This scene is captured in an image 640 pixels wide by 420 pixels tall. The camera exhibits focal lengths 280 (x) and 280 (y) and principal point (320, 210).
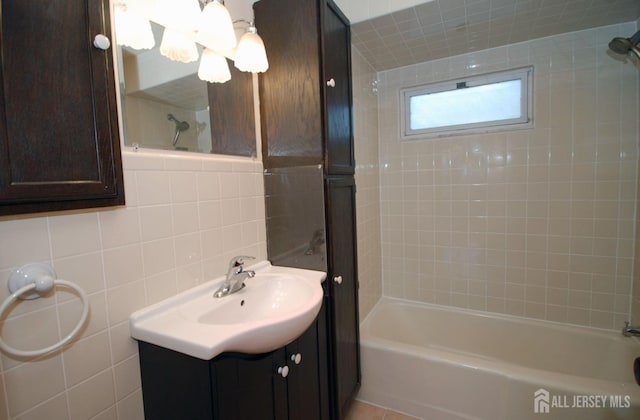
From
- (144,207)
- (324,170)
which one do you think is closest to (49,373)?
(144,207)

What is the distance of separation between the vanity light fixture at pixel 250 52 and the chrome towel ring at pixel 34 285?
0.98 metres

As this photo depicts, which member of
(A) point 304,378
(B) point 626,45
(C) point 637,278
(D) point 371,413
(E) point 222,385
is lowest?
(D) point 371,413

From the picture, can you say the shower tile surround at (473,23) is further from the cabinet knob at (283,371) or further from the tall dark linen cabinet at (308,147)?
the cabinet knob at (283,371)

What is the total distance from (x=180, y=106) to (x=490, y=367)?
1.93 metres

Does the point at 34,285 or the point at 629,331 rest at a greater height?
the point at 34,285

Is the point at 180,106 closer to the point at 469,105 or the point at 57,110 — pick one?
the point at 57,110

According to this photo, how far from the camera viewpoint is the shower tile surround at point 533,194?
1.77 m

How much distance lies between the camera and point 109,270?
2.65 feet

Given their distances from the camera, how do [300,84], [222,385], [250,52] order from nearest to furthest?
[222,385] < [250,52] < [300,84]

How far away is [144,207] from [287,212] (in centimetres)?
64

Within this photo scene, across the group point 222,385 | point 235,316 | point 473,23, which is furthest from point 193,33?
point 473,23

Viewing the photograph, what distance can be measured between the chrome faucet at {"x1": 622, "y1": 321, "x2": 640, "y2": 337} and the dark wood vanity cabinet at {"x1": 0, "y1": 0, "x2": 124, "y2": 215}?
272 cm

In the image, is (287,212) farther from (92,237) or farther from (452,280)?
(452,280)

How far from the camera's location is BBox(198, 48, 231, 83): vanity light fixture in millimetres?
1145
